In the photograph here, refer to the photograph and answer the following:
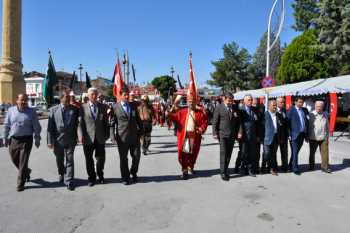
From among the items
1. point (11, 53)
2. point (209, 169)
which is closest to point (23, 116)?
point (209, 169)

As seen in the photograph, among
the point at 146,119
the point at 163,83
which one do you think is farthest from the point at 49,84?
the point at 163,83

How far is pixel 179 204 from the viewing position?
17.4 feet

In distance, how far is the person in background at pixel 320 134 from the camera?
7766 mm

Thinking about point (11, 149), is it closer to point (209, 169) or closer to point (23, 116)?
point (23, 116)

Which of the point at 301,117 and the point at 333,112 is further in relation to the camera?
the point at 333,112

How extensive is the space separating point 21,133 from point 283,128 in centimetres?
569

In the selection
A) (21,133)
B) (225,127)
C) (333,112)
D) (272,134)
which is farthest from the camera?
(333,112)

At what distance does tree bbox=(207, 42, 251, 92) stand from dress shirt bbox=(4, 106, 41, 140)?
151 feet

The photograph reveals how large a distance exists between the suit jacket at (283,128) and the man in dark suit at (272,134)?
71 millimetres

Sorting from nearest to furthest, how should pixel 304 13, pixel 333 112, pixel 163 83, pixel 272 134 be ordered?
1. pixel 272 134
2. pixel 333 112
3. pixel 304 13
4. pixel 163 83

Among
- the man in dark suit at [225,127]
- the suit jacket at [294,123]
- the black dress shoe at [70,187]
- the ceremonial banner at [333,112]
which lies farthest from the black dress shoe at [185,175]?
the ceremonial banner at [333,112]

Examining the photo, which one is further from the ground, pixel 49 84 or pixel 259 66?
pixel 259 66

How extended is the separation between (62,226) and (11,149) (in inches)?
103

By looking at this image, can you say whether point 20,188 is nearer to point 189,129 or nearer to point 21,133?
point 21,133
